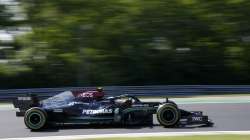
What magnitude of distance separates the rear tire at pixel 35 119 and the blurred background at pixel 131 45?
11.5 meters

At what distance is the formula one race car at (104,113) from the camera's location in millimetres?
12312

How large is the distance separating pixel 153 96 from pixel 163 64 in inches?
208

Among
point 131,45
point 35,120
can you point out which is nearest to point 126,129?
point 35,120

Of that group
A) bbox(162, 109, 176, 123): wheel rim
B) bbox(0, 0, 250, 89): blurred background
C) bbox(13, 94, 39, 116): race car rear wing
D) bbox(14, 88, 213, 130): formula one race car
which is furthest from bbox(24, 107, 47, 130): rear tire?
bbox(0, 0, 250, 89): blurred background

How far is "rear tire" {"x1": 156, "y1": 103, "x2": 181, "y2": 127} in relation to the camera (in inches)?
484

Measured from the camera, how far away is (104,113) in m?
12.3

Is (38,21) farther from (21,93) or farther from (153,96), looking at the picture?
(153,96)

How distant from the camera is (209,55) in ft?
82.4

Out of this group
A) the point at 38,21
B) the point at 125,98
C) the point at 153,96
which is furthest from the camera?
the point at 38,21

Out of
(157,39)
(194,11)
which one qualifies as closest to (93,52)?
(157,39)

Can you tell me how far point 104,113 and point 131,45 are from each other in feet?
42.3

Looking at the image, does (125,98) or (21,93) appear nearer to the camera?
(125,98)

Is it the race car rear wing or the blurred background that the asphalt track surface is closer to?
the race car rear wing

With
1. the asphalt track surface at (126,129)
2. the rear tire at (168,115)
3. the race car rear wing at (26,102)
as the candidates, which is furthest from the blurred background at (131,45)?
the rear tire at (168,115)
